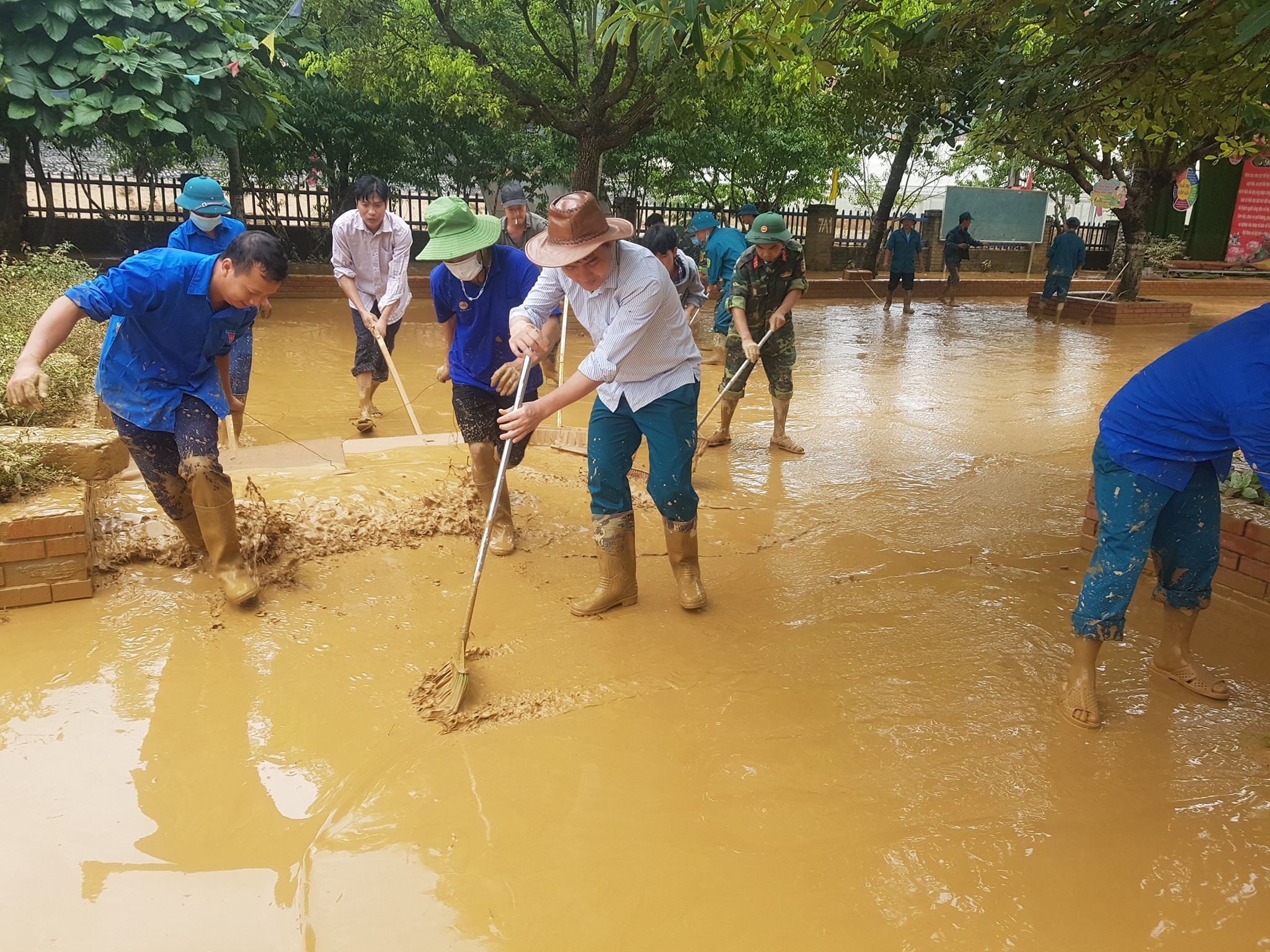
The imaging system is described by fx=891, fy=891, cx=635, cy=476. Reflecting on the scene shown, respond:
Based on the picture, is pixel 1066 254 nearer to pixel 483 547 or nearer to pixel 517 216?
pixel 517 216

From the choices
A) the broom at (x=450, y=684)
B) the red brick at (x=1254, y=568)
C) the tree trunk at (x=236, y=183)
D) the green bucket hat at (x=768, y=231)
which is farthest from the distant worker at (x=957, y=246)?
the broom at (x=450, y=684)

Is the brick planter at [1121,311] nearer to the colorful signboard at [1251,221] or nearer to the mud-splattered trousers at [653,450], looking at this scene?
the colorful signboard at [1251,221]

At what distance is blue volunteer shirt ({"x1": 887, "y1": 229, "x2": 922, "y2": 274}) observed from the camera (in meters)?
15.2

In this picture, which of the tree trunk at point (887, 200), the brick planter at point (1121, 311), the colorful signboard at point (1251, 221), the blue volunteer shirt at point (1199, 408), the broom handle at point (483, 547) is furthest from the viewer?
the colorful signboard at point (1251, 221)

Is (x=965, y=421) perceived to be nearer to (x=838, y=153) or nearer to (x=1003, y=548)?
(x=1003, y=548)

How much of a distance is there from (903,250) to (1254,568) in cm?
1203

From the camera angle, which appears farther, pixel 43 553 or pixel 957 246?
pixel 957 246

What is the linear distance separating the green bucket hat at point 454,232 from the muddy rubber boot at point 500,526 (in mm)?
1155

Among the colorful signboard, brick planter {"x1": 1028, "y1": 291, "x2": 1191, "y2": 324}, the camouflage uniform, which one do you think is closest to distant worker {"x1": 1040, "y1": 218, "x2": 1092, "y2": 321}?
brick planter {"x1": 1028, "y1": 291, "x2": 1191, "y2": 324}

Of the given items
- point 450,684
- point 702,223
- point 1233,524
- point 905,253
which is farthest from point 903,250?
point 450,684

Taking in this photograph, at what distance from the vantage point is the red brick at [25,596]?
358 centimetres

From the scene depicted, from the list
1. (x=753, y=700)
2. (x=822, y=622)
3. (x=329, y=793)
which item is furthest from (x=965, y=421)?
(x=329, y=793)

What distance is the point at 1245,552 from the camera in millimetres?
4285

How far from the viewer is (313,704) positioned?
124 inches
